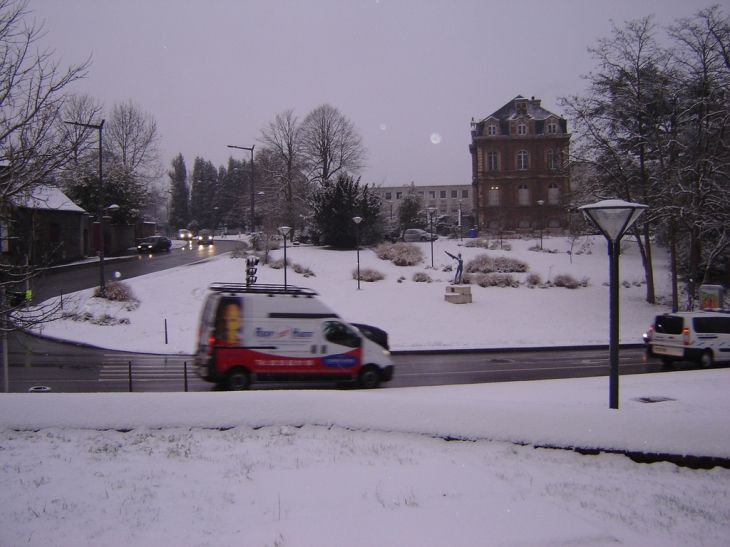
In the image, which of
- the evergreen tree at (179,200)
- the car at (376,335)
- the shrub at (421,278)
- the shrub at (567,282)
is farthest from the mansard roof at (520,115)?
the evergreen tree at (179,200)

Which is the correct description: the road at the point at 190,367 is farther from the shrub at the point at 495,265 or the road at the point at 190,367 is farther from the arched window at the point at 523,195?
the arched window at the point at 523,195

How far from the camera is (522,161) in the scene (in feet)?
206

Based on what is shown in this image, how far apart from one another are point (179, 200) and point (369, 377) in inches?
3837

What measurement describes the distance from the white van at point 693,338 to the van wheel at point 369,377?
36.0ft

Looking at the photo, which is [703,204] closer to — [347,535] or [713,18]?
[713,18]

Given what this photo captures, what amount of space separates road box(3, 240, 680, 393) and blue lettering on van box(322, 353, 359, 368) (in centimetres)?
159

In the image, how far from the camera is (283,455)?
7.14 metres

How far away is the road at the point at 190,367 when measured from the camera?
14867 mm

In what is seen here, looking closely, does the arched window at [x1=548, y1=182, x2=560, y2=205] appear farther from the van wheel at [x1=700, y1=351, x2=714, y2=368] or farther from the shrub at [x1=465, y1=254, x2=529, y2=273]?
the van wheel at [x1=700, y1=351, x2=714, y2=368]

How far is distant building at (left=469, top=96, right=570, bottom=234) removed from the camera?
6225cm

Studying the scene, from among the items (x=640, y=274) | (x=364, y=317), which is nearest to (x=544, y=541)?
(x=364, y=317)

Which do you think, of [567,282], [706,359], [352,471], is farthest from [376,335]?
[567,282]

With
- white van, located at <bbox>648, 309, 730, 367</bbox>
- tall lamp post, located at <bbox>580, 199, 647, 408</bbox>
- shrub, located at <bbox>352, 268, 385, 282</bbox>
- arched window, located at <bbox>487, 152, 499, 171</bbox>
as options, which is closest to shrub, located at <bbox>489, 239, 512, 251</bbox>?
shrub, located at <bbox>352, 268, 385, 282</bbox>

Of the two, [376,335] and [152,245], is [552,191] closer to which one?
[152,245]
